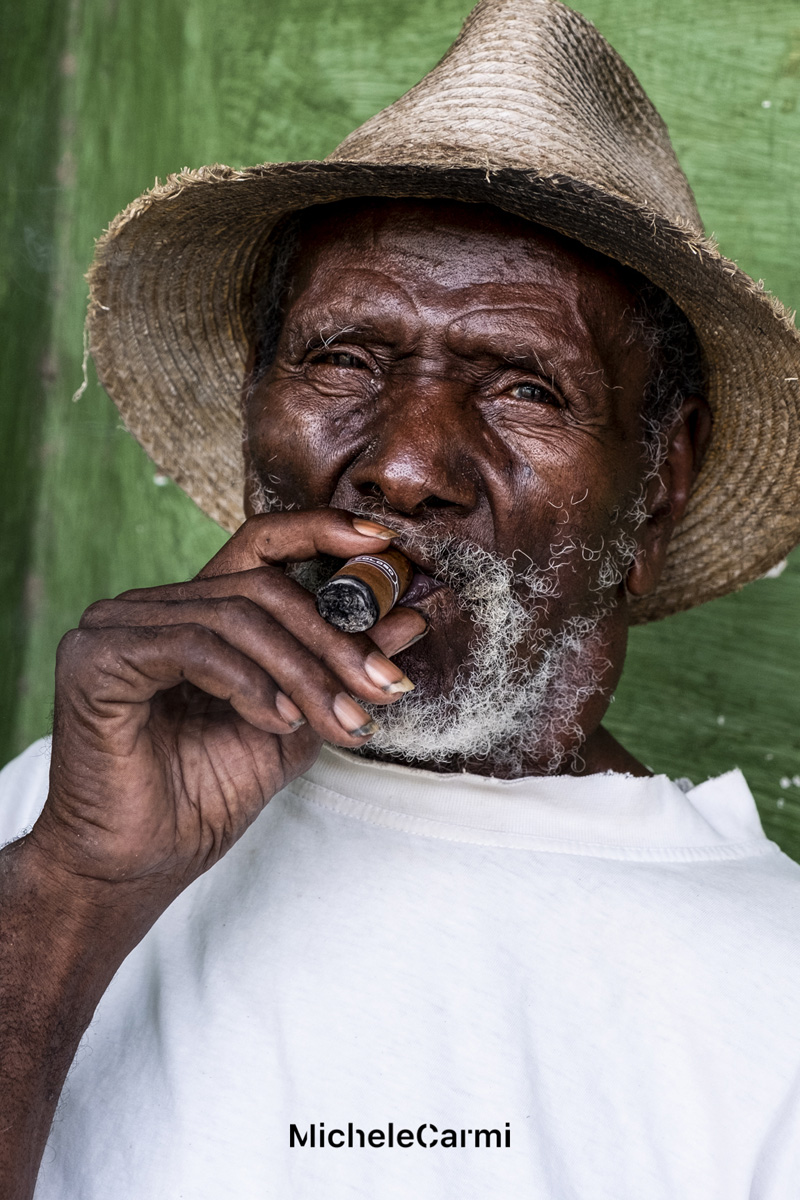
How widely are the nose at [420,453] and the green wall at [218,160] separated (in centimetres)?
112

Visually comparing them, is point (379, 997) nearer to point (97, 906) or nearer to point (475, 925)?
point (475, 925)

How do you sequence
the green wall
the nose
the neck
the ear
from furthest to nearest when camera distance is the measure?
the green wall → the ear → the neck → the nose

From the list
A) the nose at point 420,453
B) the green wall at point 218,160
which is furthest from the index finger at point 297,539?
the green wall at point 218,160

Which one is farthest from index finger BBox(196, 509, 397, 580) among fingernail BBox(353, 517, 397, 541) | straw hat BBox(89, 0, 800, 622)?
straw hat BBox(89, 0, 800, 622)

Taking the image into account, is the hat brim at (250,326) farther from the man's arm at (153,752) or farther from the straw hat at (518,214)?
the man's arm at (153,752)

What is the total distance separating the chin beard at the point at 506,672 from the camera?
5.58 feet

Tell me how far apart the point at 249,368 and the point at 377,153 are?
634 millimetres

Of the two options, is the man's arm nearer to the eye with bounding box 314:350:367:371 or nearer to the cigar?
the cigar

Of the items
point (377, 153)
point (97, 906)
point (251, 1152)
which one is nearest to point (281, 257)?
point (377, 153)

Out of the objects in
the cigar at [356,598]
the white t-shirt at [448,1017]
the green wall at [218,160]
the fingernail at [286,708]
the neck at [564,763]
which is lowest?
the white t-shirt at [448,1017]

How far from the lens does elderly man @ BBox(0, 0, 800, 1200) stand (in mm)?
1448

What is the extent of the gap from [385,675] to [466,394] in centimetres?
65

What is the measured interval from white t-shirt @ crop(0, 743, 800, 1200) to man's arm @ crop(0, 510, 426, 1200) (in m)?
0.16

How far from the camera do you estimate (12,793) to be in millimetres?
1934
